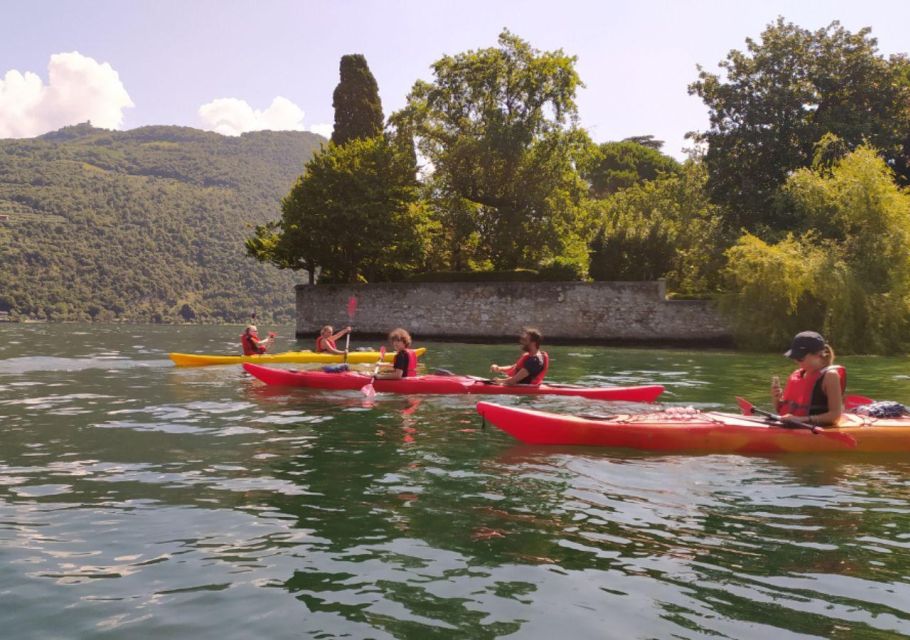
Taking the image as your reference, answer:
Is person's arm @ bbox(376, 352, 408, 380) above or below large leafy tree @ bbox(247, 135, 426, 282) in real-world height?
below

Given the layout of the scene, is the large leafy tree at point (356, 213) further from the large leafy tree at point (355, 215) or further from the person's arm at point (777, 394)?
the person's arm at point (777, 394)

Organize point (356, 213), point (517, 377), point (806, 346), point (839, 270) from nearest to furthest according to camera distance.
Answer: point (806, 346)
point (517, 377)
point (839, 270)
point (356, 213)

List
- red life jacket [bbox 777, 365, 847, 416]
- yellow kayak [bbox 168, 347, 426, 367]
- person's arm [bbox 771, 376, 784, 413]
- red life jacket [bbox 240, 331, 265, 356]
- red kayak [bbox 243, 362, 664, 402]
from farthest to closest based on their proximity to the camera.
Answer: red life jacket [bbox 240, 331, 265, 356], yellow kayak [bbox 168, 347, 426, 367], red kayak [bbox 243, 362, 664, 402], person's arm [bbox 771, 376, 784, 413], red life jacket [bbox 777, 365, 847, 416]

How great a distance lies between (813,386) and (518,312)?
25512 millimetres

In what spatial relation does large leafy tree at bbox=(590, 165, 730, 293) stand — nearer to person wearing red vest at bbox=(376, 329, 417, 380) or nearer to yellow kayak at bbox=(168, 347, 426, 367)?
yellow kayak at bbox=(168, 347, 426, 367)

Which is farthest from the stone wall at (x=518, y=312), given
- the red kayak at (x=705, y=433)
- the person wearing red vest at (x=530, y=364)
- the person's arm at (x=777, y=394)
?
the red kayak at (x=705, y=433)

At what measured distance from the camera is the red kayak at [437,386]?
41.4 ft

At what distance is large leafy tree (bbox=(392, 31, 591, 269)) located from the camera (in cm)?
3659

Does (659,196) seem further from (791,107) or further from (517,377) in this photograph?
(517,377)

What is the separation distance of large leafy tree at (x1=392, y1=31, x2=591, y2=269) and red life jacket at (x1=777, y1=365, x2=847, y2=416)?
94.0 ft

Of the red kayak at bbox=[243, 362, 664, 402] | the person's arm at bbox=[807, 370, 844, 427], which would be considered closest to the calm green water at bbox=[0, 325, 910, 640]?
the person's arm at bbox=[807, 370, 844, 427]

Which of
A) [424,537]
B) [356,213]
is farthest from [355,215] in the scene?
[424,537]

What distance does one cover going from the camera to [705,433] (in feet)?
27.6

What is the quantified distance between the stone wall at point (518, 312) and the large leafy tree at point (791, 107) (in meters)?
5.07
